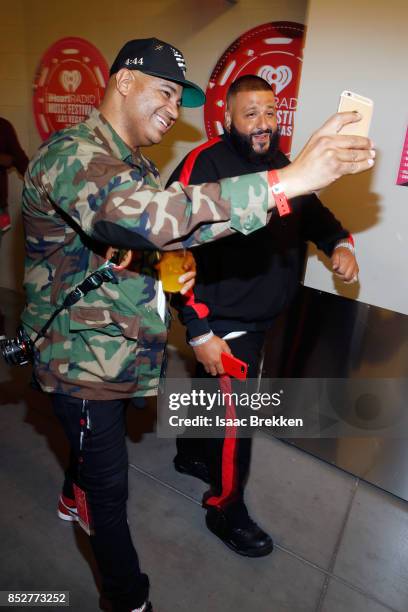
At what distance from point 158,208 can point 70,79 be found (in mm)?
3129

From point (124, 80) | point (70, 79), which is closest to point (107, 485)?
point (124, 80)

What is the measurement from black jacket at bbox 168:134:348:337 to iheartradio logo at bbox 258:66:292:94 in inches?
40.3

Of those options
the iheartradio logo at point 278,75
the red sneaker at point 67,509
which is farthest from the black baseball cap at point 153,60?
the red sneaker at point 67,509

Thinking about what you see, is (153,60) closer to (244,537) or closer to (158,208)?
(158,208)

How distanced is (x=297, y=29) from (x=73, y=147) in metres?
2.06

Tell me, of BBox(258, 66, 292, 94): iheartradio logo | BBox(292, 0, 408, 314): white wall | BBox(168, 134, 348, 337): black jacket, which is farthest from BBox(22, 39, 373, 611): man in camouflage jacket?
BBox(258, 66, 292, 94): iheartradio logo

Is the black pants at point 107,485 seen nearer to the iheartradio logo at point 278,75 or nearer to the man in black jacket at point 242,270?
the man in black jacket at point 242,270

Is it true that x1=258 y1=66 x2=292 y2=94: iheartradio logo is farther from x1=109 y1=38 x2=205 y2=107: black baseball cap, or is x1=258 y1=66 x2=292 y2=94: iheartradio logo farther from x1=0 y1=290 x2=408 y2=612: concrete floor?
x1=0 y1=290 x2=408 y2=612: concrete floor

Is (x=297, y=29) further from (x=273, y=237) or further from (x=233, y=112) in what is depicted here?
(x=273, y=237)

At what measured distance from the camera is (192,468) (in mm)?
2307

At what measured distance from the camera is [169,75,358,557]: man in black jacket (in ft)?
5.64

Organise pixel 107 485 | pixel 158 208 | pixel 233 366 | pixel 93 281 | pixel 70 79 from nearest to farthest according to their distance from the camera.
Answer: pixel 158 208 → pixel 93 281 → pixel 107 485 → pixel 233 366 → pixel 70 79

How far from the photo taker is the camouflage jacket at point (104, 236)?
0.94 metres

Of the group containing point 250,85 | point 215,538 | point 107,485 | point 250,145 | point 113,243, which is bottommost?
point 215,538
